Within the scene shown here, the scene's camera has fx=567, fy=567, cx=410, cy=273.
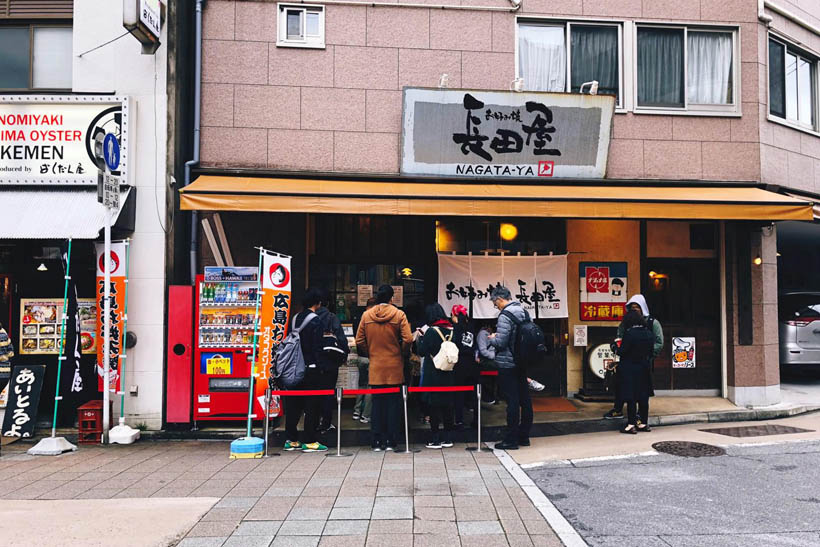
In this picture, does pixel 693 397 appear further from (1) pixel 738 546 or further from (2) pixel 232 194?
(2) pixel 232 194

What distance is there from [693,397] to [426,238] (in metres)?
5.79

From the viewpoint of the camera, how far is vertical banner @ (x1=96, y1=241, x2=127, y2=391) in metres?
8.34

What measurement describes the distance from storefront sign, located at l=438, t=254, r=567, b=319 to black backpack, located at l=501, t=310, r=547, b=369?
205 centimetres

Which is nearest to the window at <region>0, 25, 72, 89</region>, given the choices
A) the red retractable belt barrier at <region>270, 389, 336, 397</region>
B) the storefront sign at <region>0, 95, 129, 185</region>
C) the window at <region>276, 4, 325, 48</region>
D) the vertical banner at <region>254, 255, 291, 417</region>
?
the storefront sign at <region>0, 95, 129, 185</region>

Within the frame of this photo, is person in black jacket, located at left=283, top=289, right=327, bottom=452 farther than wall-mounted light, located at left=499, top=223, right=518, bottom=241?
No

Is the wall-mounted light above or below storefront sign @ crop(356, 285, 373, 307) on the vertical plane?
above

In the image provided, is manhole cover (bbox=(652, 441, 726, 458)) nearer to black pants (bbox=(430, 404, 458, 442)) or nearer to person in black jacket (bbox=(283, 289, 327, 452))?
black pants (bbox=(430, 404, 458, 442))

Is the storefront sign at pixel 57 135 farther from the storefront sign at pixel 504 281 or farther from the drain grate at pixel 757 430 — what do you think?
the drain grate at pixel 757 430

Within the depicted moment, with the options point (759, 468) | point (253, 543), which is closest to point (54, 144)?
point (253, 543)

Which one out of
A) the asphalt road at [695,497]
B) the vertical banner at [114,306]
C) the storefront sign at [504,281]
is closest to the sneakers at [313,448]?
the asphalt road at [695,497]

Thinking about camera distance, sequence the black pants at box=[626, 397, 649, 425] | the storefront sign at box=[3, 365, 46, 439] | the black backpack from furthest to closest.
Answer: the black pants at box=[626, 397, 649, 425] → the storefront sign at box=[3, 365, 46, 439] → the black backpack

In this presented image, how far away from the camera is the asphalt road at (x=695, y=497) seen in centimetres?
470

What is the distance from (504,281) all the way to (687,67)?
500 cm

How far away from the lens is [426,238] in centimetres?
1038
